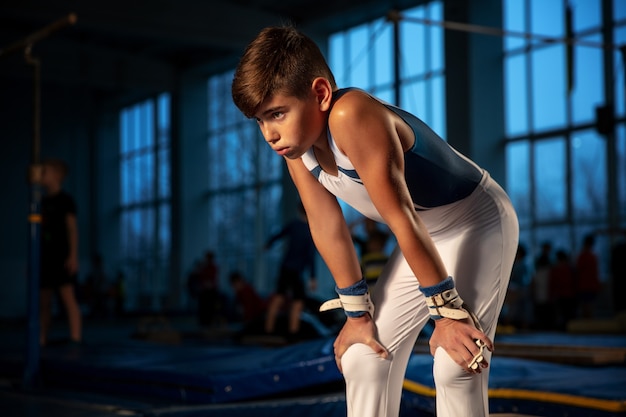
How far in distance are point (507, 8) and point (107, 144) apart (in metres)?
14.4

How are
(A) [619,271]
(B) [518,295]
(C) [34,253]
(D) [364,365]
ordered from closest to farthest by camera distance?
(D) [364,365]
(C) [34,253]
(A) [619,271]
(B) [518,295]

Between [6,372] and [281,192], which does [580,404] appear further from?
[281,192]

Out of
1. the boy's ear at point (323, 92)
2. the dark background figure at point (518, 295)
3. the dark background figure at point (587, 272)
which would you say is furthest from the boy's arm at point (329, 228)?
the dark background figure at point (587, 272)

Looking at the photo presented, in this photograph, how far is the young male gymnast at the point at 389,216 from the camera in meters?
1.68

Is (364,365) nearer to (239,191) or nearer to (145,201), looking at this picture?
(239,191)

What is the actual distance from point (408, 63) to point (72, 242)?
11.4 m

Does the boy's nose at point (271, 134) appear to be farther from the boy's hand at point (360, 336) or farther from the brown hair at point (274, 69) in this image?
the boy's hand at point (360, 336)

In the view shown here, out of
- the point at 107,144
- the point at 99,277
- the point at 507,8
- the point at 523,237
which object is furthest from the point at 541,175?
the point at 107,144

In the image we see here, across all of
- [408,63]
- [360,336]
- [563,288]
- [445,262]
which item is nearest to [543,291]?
[563,288]

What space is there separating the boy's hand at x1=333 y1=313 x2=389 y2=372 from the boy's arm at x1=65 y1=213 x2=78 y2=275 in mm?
4342

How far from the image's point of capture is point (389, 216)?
169 centimetres

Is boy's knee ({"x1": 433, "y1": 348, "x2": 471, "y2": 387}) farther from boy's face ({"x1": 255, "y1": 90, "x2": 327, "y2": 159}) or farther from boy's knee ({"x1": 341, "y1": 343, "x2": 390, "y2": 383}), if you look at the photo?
boy's face ({"x1": 255, "y1": 90, "x2": 327, "y2": 159})

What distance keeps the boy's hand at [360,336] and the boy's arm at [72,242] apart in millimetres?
4342

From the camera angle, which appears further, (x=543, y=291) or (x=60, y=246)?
(x=543, y=291)
